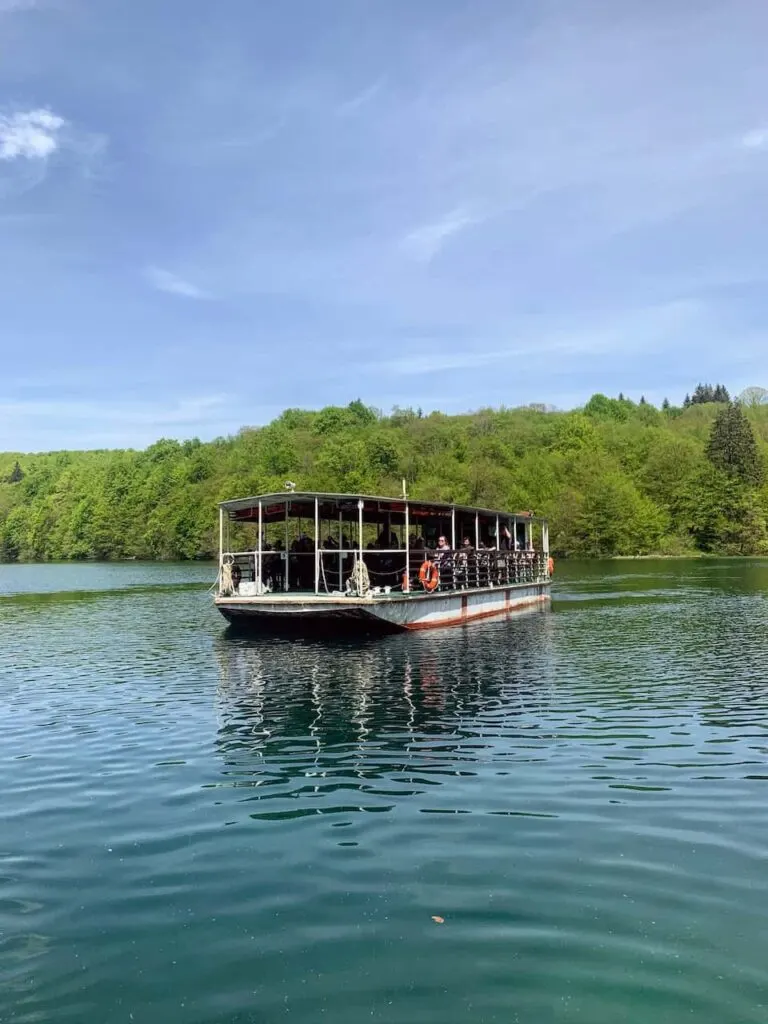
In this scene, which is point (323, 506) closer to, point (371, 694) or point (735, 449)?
point (371, 694)

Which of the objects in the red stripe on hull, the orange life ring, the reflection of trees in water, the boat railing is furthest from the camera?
the boat railing

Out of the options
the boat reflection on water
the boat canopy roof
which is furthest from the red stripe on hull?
the boat canopy roof

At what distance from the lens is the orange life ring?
88.1ft

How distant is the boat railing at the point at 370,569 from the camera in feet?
91.1

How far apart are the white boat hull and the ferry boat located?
33 millimetres

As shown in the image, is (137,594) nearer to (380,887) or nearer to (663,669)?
(663,669)

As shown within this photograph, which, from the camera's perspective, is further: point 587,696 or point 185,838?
point 587,696

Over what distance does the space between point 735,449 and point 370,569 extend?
93020 mm

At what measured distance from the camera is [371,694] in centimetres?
1608

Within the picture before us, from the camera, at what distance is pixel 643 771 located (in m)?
10.5

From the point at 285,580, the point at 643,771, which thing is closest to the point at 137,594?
the point at 285,580

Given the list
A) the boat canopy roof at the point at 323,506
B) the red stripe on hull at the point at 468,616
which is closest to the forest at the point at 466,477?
the red stripe on hull at the point at 468,616

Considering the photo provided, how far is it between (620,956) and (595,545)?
101 meters

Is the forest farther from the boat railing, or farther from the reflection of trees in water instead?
the reflection of trees in water
